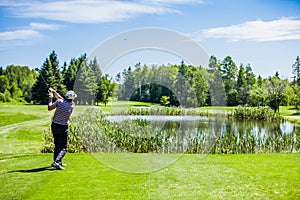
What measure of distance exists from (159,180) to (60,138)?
221 cm

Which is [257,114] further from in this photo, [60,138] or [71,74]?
[60,138]

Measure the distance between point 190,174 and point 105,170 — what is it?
1673mm

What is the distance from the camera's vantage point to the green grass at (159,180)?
18.5 ft

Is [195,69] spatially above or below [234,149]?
above

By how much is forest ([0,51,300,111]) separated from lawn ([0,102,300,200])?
11.6ft

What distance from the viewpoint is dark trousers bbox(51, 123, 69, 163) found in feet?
23.3

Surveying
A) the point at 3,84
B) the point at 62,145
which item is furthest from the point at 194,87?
the point at 3,84

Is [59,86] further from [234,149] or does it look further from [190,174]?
[190,174]

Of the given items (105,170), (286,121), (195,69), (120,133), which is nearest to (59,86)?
(195,69)

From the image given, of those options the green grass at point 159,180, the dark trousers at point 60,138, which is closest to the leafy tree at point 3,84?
the green grass at point 159,180

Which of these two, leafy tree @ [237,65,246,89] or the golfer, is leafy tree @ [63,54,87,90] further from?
the golfer

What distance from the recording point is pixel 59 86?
39.9 m

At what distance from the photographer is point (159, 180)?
6.46 metres

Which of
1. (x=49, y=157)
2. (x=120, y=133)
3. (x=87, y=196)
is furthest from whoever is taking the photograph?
(x=120, y=133)
